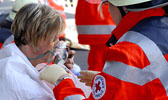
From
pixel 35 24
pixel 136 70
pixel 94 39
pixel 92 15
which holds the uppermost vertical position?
pixel 136 70

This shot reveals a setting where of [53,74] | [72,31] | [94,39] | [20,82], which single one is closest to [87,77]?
[53,74]

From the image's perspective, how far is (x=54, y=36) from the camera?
2033 mm

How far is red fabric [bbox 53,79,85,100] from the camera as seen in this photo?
1.50m

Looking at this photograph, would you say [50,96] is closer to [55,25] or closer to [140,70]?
[55,25]

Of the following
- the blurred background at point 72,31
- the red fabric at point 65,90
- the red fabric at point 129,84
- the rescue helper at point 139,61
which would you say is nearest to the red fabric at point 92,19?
the red fabric at point 65,90

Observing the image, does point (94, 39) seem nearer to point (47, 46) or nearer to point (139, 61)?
point (47, 46)

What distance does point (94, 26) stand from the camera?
3066 millimetres

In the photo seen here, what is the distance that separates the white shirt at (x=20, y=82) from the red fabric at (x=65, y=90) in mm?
233

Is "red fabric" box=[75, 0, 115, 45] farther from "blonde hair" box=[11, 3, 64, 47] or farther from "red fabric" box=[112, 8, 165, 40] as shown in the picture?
"red fabric" box=[112, 8, 165, 40]

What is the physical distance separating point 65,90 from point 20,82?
0.36 m

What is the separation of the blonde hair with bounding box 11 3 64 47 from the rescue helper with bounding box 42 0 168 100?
754mm

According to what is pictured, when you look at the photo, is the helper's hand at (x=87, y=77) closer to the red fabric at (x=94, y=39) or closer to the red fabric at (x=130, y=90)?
the red fabric at (x=130, y=90)

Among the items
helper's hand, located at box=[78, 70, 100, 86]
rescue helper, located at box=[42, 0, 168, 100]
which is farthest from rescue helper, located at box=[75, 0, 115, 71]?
rescue helper, located at box=[42, 0, 168, 100]

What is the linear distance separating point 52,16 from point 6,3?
11032mm
